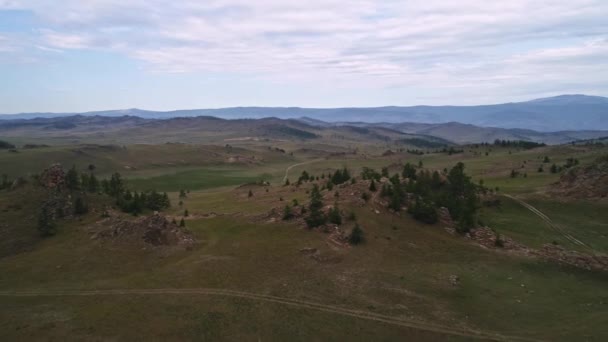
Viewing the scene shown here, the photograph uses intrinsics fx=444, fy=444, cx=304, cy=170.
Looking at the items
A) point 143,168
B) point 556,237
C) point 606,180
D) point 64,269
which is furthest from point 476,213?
point 143,168

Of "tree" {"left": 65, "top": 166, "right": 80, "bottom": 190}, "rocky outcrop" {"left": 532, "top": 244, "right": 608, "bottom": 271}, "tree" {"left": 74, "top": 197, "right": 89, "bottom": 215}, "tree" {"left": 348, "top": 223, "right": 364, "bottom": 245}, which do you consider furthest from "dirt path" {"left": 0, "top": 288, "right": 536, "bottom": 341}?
"tree" {"left": 65, "top": 166, "right": 80, "bottom": 190}

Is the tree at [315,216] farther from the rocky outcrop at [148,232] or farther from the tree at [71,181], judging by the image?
the tree at [71,181]

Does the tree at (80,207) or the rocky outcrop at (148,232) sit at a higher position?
the tree at (80,207)

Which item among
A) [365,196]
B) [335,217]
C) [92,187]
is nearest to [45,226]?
[92,187]

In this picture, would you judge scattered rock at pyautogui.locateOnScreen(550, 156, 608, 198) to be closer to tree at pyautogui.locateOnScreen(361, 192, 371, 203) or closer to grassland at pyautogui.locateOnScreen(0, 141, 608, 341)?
grassland at pyautogui.locateOnScreen(0, 141, 608, 341)

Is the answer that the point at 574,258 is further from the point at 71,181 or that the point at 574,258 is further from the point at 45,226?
the point at 71,181

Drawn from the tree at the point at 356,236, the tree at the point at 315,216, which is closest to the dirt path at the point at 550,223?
the tree at the point at 356,236
